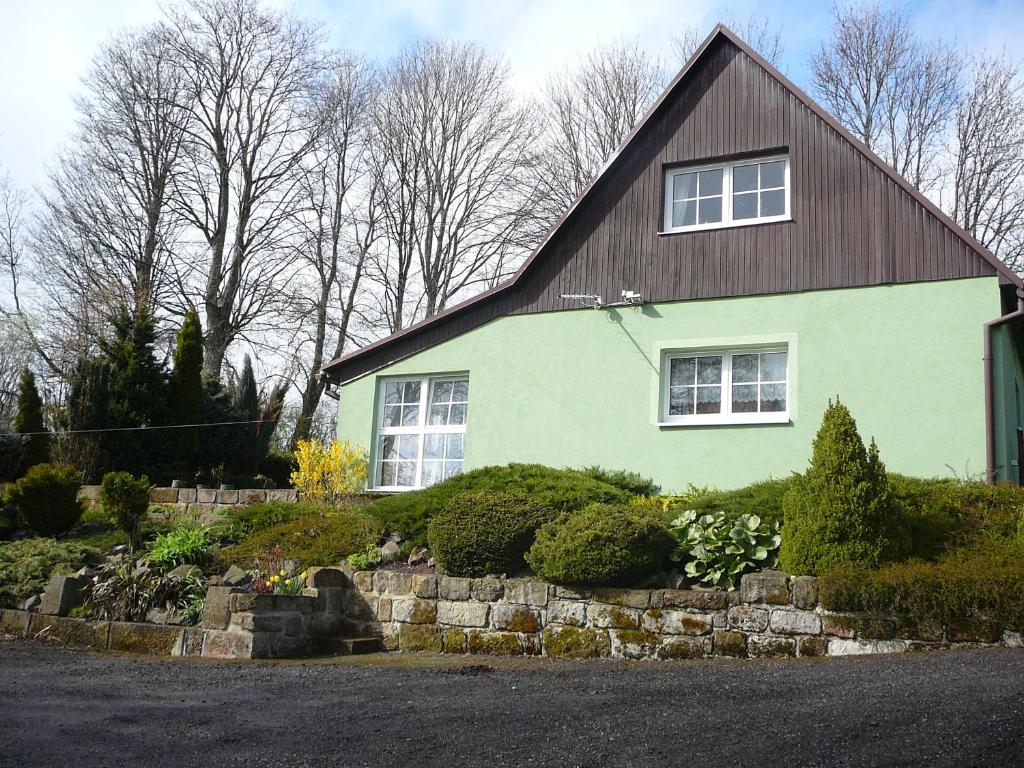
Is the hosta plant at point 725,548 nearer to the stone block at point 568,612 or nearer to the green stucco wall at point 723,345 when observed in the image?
the stone block at point 568,612

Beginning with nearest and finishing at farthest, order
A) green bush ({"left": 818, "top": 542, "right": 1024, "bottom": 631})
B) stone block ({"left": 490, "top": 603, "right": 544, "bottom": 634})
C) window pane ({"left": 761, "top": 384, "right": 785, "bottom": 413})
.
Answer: green bush ({"left": 818, "top": 542, "right": 1024, "bottom": 631}) → stone block ({"left": 490, "top": 603, "right": 544, "bottom": 634}) → window pane ({"left": 761, "top": 384, "right": 785, "bottom": 413})

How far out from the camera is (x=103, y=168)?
26625mm

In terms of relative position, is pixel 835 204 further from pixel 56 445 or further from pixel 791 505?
pixel 56 445

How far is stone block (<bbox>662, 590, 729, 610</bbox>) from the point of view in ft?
28.1

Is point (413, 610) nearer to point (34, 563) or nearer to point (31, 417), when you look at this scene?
point (34, 563)

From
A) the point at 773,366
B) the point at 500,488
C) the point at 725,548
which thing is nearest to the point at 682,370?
the point at 773,366

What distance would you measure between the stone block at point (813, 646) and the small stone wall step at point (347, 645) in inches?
163

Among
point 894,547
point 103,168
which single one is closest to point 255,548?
point 894,547

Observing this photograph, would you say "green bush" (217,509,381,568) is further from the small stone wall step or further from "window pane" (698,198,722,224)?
"window pane" (698,198,722,224)

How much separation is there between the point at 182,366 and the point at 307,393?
8089mm

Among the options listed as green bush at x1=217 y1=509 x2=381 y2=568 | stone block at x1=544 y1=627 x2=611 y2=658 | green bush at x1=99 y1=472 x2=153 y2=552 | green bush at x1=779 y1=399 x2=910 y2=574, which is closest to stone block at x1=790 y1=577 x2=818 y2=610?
green bush at x1=779 y1=399 x2=910 y2=574

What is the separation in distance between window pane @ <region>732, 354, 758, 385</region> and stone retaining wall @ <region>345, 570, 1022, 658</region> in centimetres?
508

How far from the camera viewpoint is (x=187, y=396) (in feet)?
64.8

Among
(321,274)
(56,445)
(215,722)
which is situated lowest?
(215,722)
